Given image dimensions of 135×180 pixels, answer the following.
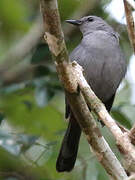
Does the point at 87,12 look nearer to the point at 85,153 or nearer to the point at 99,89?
the point at 99,89

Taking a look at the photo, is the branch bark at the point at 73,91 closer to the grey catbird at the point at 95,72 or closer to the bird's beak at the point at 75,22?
the grey catbird at the point at 95,72

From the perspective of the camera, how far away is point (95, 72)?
4848 millimetres

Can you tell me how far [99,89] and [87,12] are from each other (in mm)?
1151

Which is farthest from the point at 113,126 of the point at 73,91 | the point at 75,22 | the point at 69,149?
the point at 75,22

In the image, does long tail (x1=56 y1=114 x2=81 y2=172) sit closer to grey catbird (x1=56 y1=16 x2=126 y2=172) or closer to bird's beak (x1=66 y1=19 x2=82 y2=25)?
grey catbird (x1=56 y1=16 x2=126 y2=172)

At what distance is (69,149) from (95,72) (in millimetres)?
684

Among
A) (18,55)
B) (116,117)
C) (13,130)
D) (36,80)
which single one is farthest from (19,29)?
(116,117)

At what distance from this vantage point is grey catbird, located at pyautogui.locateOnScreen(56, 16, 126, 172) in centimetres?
473

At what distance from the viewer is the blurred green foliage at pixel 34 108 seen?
4742 mm

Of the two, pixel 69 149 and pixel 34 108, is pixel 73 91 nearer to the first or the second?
pixel 69 149

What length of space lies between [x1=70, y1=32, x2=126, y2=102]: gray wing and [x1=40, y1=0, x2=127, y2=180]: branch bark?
1.17 m

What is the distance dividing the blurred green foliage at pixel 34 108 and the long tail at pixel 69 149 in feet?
0.26

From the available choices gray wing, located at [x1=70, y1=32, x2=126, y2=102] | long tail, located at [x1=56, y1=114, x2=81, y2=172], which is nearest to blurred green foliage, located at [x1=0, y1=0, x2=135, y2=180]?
long tail, located at [x1=56, y1=114, x2=81, y2=172]

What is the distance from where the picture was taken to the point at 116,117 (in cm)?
502
